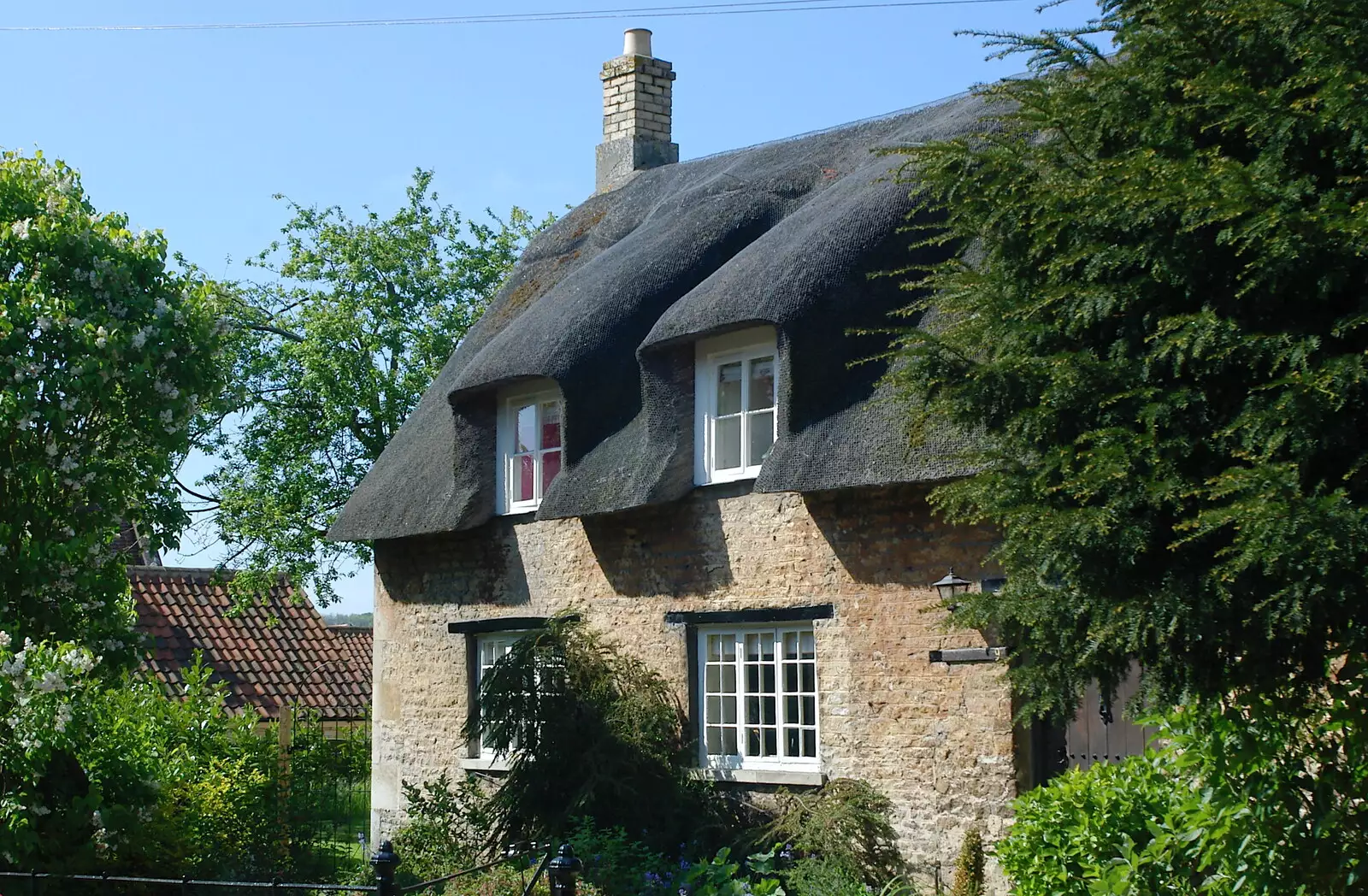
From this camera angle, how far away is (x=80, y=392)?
1037 centimetres

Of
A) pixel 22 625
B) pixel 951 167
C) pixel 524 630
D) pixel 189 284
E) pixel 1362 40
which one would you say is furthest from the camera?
pixel 524 630

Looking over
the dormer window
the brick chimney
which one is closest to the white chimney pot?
the brick chimney

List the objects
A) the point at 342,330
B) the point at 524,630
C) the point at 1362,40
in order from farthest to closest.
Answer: the point at 342,330 → the point at 524,630 → the point at 1362,40

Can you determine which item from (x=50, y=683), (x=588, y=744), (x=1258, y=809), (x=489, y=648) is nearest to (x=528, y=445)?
(x=489, y=648)

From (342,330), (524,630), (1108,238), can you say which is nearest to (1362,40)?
(1108,238)

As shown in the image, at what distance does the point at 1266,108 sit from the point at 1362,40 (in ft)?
1.43

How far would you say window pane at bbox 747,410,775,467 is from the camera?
12508mm

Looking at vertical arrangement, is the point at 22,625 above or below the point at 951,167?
below

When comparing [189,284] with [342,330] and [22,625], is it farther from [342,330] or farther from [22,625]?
[342,330]

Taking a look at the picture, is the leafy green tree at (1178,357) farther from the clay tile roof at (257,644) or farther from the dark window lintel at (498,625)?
the clay tile roof at (257,644)

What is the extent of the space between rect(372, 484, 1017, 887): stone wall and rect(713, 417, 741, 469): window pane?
0.24 m

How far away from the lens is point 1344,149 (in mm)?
6238

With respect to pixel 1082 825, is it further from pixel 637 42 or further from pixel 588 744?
pixel 637 42

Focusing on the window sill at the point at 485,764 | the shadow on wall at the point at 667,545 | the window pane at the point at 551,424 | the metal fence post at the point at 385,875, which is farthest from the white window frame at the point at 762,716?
the metal fence post at the point at 385,875
